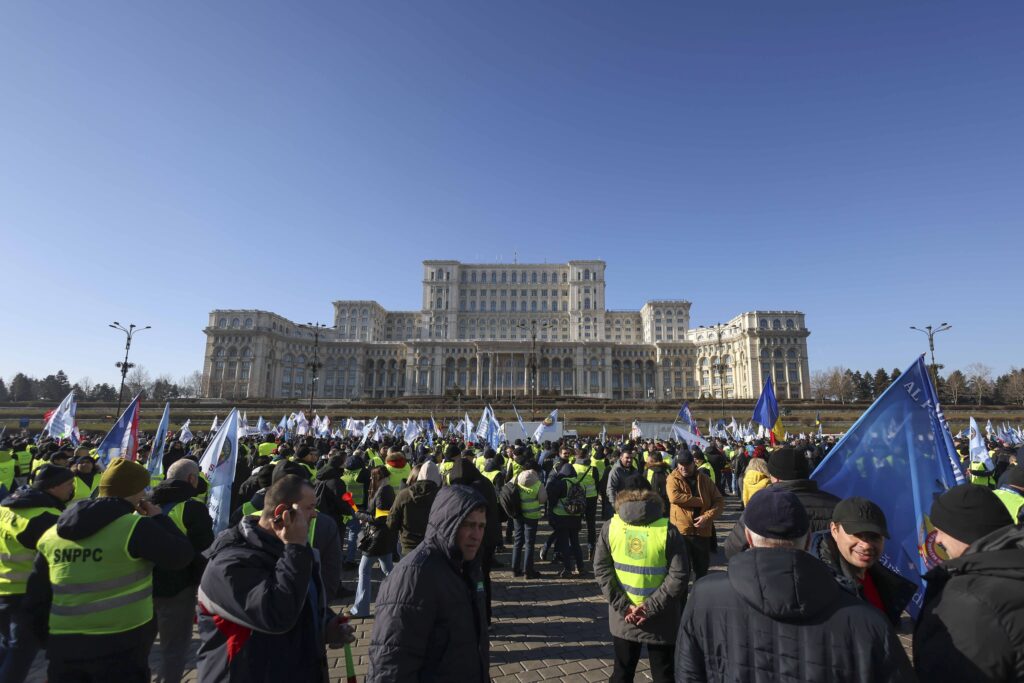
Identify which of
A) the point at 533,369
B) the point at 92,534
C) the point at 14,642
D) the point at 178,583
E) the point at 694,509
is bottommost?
the point at 14,642

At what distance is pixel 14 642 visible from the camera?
13.8 feet

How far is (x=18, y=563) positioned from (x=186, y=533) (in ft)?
4.65

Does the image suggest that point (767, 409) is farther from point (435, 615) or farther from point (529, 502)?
point (435, 615)

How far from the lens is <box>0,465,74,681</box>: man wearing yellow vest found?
4.16 m

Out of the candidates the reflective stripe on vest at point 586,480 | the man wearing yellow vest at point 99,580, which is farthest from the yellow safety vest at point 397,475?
the man wearing yellow vest at point 99,580

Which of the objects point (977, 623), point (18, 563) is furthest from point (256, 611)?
point (18, 563)

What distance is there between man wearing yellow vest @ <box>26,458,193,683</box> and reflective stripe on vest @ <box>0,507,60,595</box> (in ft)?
4.24

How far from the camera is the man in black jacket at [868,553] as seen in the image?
10.2 ft

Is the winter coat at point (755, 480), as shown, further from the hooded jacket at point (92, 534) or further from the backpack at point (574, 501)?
the hooded jacket at point (92, 534)

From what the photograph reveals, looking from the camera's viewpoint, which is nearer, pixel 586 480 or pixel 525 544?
pixel 525 544

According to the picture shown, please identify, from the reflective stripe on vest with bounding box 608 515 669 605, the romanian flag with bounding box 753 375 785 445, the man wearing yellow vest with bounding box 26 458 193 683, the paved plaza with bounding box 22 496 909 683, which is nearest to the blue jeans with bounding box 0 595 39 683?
the man wearing yellow vest with bounding box 26 458 193 683

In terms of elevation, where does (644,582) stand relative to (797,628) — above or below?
below

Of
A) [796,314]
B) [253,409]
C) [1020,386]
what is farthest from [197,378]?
[1020,386]

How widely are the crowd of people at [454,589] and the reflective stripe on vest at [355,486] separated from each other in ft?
11.7
